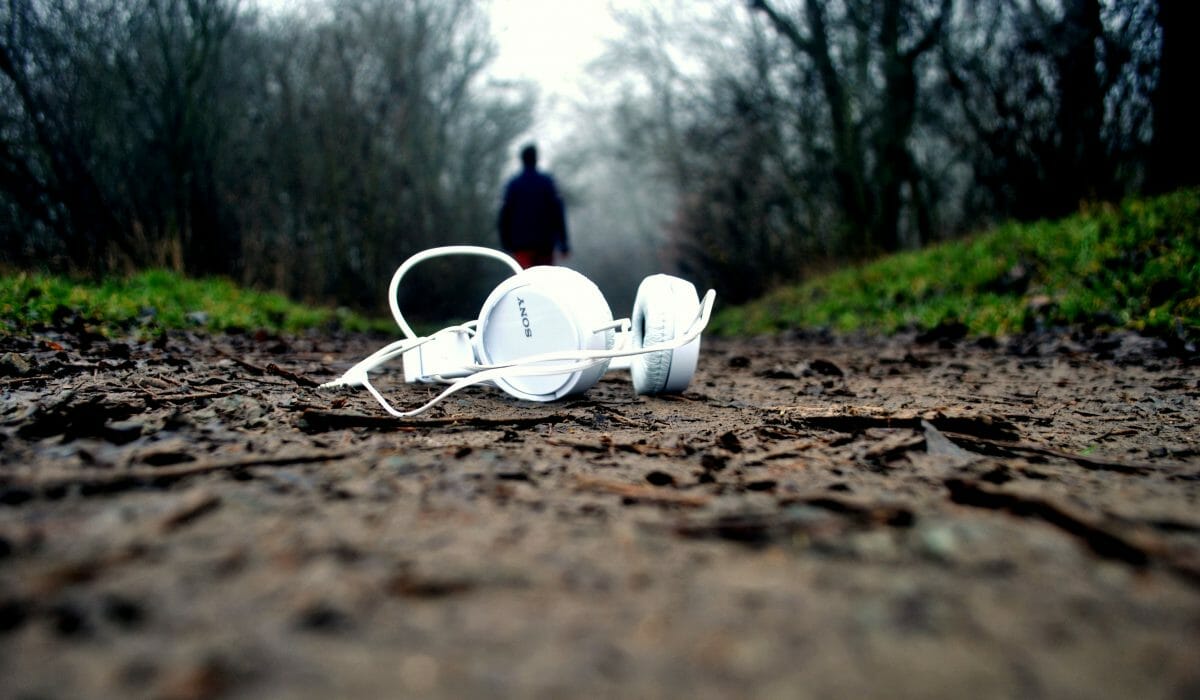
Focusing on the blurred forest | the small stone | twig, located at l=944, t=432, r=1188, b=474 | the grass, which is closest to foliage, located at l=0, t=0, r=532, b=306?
the blurred forest

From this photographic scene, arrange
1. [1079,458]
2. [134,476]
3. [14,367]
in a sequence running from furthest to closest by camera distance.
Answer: [14,367], [1079,458], [134,476]

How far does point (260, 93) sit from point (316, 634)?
38.7 ft

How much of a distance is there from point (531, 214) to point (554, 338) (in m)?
6.60

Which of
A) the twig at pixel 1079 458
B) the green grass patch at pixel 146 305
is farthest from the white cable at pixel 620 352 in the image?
the green grass patch at pixel 146 305

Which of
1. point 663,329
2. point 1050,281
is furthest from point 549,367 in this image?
point 1050,281

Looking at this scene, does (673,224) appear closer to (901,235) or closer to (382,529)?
(901,235)

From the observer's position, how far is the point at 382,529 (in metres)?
1.13

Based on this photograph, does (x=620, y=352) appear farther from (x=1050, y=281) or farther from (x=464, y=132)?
(x=464, y=132)

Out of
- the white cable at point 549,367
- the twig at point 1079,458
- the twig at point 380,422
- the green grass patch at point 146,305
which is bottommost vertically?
the twig at point 1079,458

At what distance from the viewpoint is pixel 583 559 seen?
40.8 inches

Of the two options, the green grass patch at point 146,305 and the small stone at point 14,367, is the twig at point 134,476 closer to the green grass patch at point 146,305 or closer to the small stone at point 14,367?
the small stone at point 14,367

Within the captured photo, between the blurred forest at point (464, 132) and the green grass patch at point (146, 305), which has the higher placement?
the blurred forest at point (464, 132)

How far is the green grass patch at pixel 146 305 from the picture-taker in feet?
14.4

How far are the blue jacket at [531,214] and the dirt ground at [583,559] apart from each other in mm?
6881
